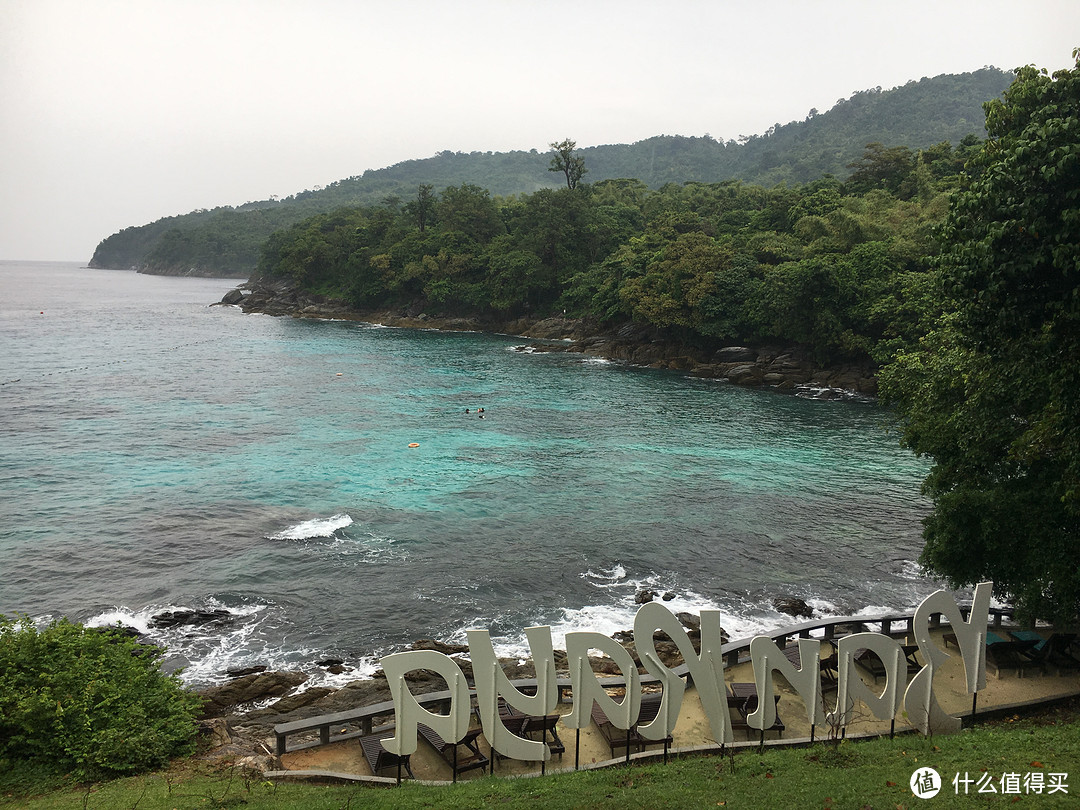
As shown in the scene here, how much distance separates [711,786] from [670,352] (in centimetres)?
6497

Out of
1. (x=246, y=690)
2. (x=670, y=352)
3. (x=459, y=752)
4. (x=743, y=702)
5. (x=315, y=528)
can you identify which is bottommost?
(x=246, y=690)

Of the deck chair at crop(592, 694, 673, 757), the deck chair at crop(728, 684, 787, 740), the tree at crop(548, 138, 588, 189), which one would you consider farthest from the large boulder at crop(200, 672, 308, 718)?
the tree at crop(548, 138, 588, 189)

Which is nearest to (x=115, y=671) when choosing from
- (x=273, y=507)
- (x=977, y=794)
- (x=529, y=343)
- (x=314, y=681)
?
(x=314, y=681)

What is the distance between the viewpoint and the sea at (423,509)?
23.3 metres

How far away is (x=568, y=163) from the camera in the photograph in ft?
357

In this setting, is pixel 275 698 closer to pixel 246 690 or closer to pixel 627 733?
pixel 246 690

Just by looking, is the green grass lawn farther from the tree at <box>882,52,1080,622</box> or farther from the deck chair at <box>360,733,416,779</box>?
the tree at <box>882,52,1080,622</box>

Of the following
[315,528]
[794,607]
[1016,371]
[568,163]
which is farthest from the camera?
[568,163]

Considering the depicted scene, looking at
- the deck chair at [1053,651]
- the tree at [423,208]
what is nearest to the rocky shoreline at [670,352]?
the tree at [423,208]

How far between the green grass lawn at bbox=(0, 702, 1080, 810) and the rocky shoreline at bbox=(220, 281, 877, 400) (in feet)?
160

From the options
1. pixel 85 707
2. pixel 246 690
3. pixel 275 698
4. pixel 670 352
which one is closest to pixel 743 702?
pixel 275 698

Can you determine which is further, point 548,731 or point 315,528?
point 315,528

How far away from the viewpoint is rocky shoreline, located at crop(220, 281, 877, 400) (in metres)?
60.9

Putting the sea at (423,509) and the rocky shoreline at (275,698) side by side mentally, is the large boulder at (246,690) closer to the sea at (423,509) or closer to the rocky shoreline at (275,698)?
the rocky shoreline at (275,698)
